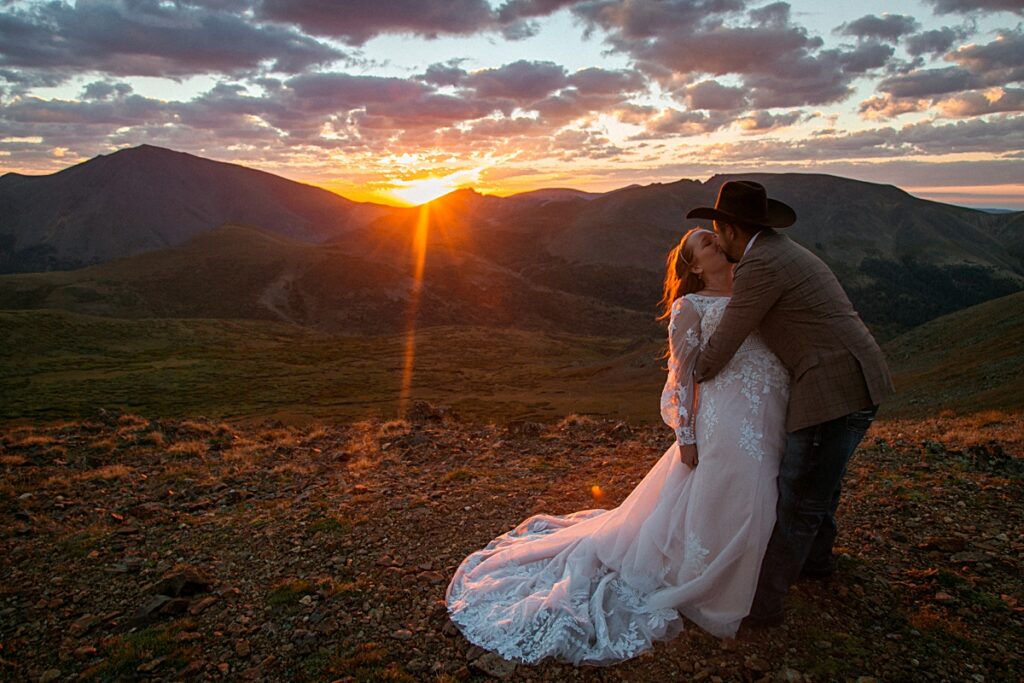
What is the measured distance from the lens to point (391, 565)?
604 centimetres

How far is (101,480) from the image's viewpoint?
9.69m

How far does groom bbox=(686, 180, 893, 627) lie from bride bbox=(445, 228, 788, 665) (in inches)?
5.4

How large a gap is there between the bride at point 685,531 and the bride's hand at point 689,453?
1 centimetres

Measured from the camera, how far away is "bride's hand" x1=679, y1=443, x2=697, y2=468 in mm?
4414

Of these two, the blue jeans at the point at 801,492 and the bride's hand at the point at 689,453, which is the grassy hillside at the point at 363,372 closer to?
the blue jeans at the point at 801,492

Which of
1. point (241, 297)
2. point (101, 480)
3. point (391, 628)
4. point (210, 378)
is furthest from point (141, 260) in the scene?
point (391, 628)

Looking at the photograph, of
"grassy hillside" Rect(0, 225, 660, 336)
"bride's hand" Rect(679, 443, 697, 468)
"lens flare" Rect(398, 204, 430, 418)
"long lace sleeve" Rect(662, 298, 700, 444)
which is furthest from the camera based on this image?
"grassy hillside" Rect(0, 225, 660, 336)

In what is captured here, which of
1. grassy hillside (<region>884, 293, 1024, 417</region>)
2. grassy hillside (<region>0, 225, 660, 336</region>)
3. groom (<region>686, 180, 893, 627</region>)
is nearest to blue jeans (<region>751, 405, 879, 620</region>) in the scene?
groom (<region>686, 180, 893, 627</region>)

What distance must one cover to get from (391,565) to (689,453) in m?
3.32

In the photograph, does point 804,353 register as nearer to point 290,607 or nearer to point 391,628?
point 391,628

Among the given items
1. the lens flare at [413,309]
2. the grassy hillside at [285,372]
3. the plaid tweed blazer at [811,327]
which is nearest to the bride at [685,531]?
the plaid tweed blazer at [811,327]

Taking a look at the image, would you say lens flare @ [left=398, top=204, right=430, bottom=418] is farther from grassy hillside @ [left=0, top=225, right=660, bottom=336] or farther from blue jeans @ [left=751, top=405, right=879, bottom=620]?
blue jeans @ [left=751, top=405, right=879, bottom=620]

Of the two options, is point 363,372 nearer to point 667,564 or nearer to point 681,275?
point 667,564

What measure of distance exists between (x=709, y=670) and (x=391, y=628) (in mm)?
2482
